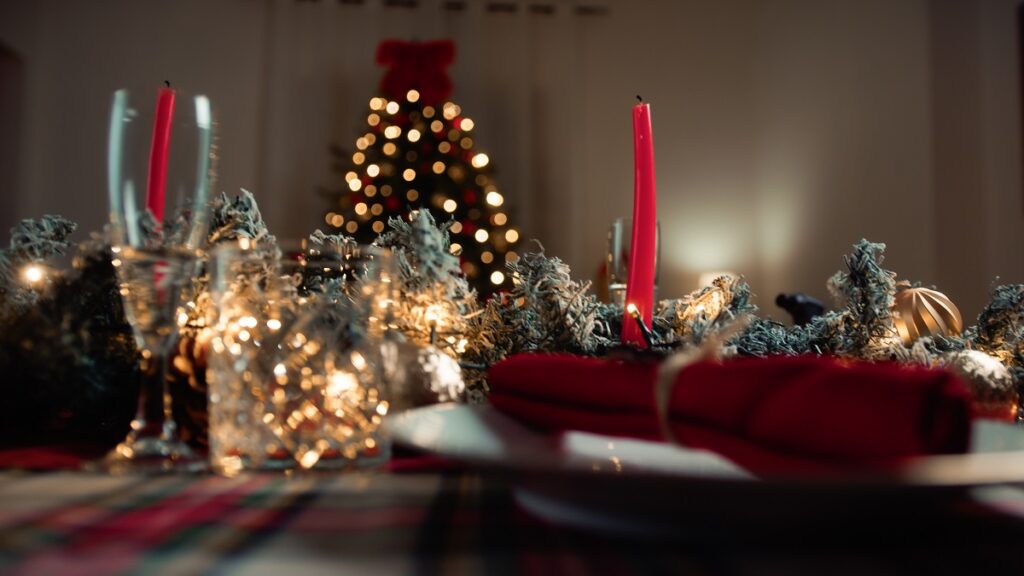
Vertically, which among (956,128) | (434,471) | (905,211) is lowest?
(434,471)

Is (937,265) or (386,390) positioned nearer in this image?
(386,390)

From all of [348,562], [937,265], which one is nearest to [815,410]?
[348,562]

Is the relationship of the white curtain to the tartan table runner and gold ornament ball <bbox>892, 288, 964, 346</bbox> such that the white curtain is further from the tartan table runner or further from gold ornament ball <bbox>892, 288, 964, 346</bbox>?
the tartan table runner

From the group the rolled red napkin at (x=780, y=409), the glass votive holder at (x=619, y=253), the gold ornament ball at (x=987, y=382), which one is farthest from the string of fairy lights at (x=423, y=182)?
the rolled red napkin at (x=780, y=409)

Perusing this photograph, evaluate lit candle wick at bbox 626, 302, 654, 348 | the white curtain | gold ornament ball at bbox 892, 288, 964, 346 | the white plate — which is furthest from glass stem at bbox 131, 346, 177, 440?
the white curtain

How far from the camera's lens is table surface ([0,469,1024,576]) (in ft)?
0.80

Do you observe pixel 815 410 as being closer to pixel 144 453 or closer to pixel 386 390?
pixel 386 390

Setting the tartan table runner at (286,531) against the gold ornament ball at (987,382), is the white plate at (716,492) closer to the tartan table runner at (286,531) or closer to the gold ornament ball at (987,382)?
the tartan table runner at (286,531)

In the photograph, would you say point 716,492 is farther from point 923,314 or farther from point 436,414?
point 923,314

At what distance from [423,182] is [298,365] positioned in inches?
134

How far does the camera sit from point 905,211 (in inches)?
125

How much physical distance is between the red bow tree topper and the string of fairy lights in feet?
0.17

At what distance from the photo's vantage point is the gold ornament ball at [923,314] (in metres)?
0.73

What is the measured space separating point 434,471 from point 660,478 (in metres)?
0.21
